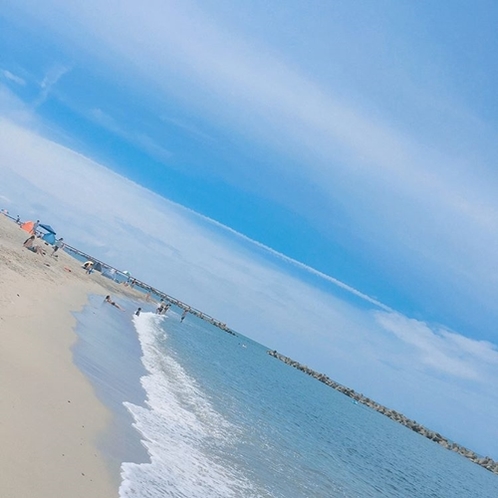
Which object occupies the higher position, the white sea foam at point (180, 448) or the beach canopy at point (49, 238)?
the beach canopy at point (49, 238)

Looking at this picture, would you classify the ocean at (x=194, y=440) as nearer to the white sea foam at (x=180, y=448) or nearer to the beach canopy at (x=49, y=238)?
the white sea foam at (x=180, y=448)

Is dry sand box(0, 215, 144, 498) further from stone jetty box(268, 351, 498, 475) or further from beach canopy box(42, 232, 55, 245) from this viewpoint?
stone jetty box(268, 351, 498, 475)

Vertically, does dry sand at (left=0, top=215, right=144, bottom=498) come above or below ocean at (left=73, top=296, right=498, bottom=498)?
above

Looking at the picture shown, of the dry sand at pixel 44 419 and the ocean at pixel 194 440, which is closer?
the dry sand at pixel 44 419

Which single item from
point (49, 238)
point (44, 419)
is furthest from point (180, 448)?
point (49, 238)

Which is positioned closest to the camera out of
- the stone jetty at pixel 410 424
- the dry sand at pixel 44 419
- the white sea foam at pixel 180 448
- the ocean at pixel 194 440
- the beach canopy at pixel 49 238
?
the dry sand at pixel 44 419

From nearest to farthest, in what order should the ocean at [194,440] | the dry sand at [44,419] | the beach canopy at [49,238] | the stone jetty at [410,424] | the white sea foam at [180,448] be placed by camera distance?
the dry sand at [44,419]
the white sea foam at [180,448]
the ocean at [194,440]
the beach canopy at [49,238]
the stone jetty at [410,424]

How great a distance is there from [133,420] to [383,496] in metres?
15.9

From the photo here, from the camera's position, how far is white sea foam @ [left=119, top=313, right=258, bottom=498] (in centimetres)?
1004

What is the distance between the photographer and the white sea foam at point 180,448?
10.0 meters

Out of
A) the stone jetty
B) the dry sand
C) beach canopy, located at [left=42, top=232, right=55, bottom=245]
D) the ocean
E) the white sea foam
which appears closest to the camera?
the dry sand

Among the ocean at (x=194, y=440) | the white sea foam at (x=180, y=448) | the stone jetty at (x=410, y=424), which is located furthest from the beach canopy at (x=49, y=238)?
the stone jetty at (x=410, y=424)

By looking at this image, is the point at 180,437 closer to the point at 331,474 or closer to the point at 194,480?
the point at 194,480

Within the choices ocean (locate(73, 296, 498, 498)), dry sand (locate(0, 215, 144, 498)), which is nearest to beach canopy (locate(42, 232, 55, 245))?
ocean (locate(73, 296, 498, 498))
